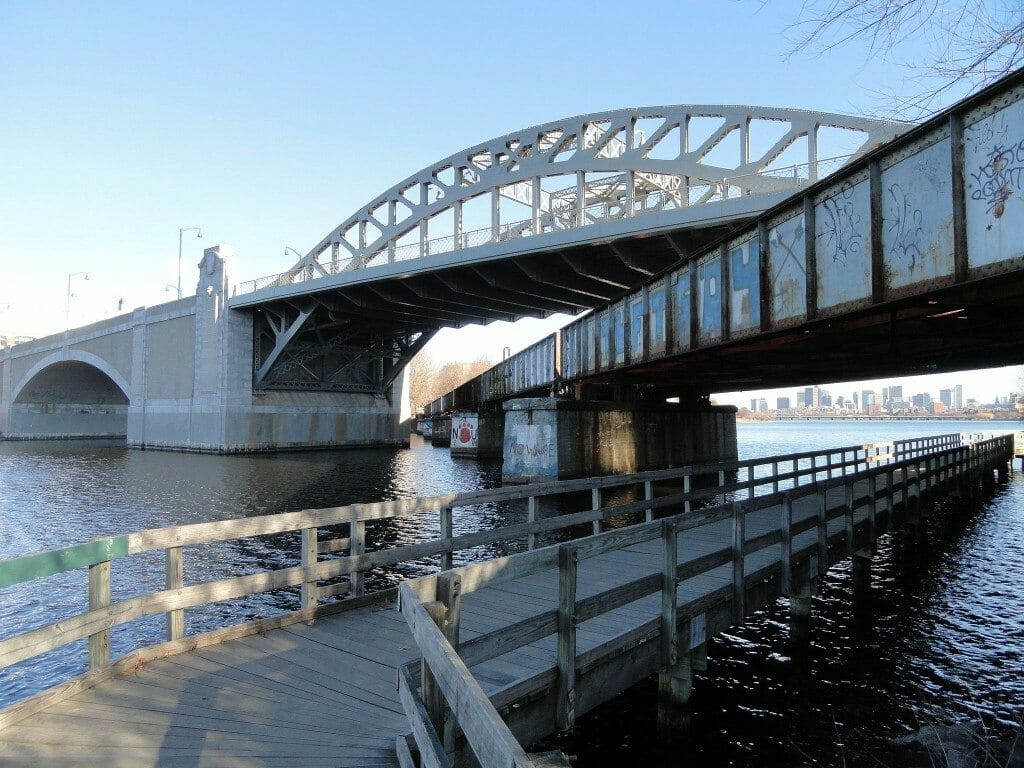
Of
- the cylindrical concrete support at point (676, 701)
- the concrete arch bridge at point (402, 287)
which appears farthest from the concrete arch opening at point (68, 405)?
the cylindrical concrete support at point (676, 701)

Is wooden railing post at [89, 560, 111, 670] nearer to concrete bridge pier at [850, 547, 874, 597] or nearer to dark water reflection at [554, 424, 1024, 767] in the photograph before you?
dark water reflection at [554, 424, 1024, 767]

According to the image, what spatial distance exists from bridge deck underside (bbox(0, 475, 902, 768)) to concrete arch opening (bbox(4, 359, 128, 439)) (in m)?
82.0

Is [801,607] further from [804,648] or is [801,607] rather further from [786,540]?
[786,540]

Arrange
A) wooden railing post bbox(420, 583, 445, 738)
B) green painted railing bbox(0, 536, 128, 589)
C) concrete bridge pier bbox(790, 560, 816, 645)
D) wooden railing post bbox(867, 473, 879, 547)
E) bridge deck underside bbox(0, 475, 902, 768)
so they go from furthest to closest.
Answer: wooden railing post bbox(867, 473, 879, 547) < concrete bridge pier bbox(790, 560, 816, 645) < green painted railing bbox(0, 536, 128, 589) < bridge deck underside bbox(0, 475, 902, 768) < wooden railing post bbox(420, 583, 445, 738)

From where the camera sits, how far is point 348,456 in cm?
5016

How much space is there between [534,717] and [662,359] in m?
14.2

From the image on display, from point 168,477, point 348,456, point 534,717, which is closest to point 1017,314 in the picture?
point 534,717

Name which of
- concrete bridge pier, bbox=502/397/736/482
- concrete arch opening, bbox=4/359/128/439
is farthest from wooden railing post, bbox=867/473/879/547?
concrete arch opening, bbox=4/359/128/439

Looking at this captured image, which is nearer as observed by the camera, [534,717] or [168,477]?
[534,717]

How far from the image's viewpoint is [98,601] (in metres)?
5.05

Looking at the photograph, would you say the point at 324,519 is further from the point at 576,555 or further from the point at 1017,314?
the point at 1017,314

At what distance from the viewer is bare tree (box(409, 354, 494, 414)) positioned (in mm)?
141250

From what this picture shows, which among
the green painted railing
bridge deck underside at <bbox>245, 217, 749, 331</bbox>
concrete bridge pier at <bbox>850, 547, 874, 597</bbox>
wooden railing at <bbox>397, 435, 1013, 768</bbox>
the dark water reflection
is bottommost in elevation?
the dark water reflection

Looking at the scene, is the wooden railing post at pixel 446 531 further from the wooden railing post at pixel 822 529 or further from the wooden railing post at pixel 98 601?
the wooden railing post at pixel 822 529
